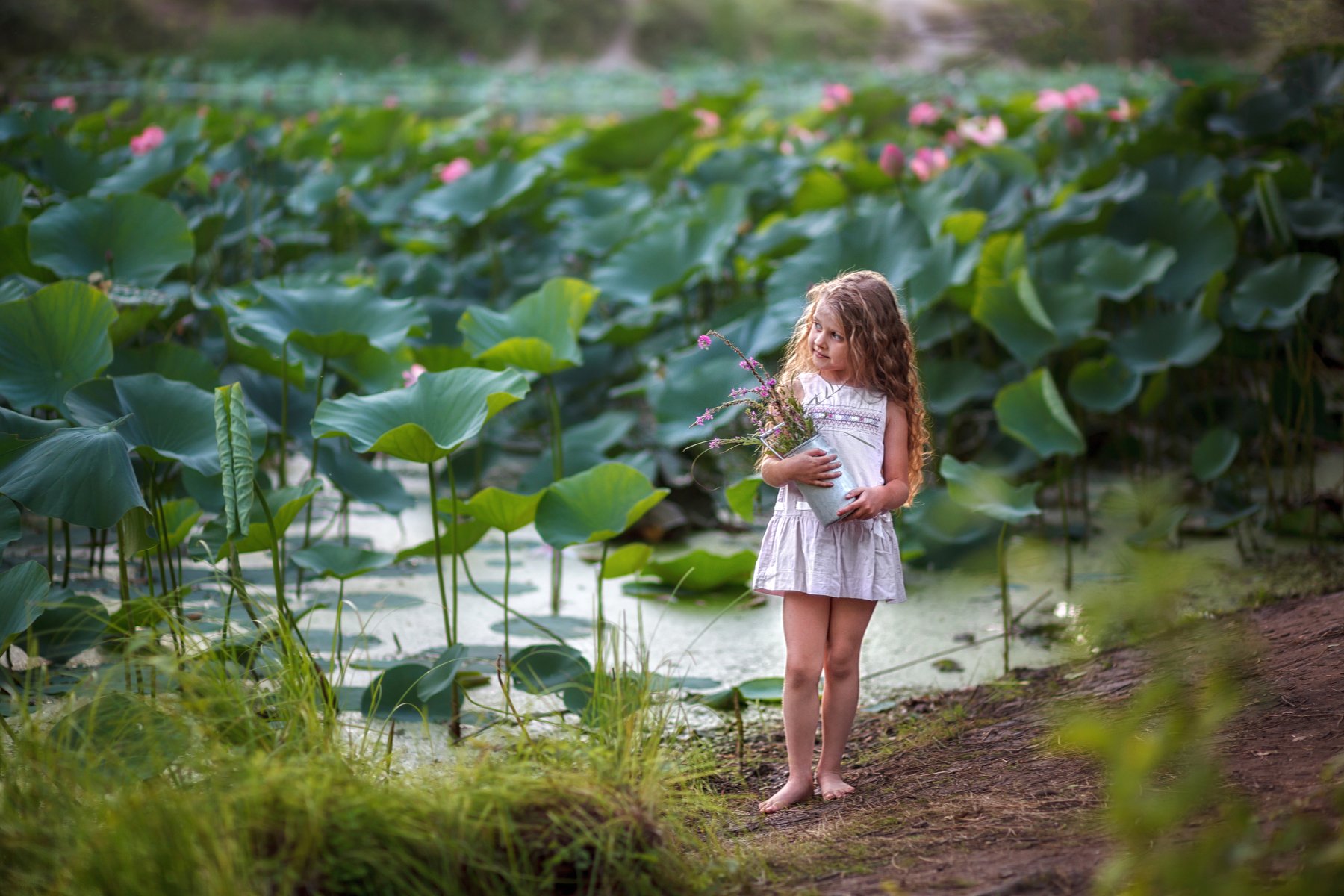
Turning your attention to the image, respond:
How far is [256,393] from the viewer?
2.94 metres

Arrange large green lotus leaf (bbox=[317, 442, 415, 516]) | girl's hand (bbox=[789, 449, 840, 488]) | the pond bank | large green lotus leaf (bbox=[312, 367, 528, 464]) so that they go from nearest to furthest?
the pond bank → girl's hand (bbox=[789, 449, 840, 488]) → large green lotus leaf (bbox=[312, 367, 528, 464]) → large green lotus leaf (bbox=[317, 442, 415, 516])

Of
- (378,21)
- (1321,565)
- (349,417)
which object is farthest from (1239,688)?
(378,21)

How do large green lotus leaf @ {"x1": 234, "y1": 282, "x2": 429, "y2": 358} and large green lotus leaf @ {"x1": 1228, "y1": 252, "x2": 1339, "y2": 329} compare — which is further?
large green lotus leaf @ {"x1": 1228, "y1": 252, "x2": 1339, "y2": 329}

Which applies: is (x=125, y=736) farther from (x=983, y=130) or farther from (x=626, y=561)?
(x=983, y=130)

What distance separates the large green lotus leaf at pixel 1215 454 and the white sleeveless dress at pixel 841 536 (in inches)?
69.9

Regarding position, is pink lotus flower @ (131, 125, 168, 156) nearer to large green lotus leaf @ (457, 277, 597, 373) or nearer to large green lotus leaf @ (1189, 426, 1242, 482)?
large green lotus leaf @ (457, 277, 597, 373)

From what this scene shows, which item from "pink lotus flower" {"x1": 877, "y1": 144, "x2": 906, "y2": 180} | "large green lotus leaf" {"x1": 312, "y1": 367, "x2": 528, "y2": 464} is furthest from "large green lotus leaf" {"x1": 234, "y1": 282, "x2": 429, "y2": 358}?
"pink lotus flower" {"x1": 877, "y1": 144, "x2": 906, "y2": 180}

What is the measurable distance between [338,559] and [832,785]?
1.11 m

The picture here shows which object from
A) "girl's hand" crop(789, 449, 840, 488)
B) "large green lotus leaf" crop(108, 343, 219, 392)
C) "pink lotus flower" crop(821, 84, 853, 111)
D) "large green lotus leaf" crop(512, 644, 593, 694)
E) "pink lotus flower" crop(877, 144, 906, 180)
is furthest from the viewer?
"pink lotus flower" crop(821, 84, 853, 111)

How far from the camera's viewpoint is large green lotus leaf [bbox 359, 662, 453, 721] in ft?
7.00

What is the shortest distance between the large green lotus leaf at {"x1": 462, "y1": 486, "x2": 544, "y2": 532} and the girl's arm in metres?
0.70

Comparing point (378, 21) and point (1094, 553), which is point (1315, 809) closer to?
point (1094, 553)

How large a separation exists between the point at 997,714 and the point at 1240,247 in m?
2.48

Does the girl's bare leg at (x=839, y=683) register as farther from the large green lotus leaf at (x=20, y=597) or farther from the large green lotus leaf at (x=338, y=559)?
the large green lotus leaf at (x=20, y=597)
